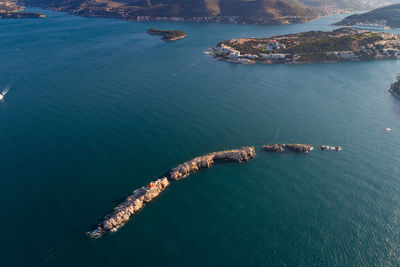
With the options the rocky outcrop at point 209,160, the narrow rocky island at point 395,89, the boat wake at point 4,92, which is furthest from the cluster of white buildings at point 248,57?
the boat wake at point 4,92

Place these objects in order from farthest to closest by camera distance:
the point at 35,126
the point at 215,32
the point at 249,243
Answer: the point at 215,32 < the point at 35,126 < the point at 249,243

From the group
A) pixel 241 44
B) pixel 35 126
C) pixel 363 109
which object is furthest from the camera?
pixel 241 44

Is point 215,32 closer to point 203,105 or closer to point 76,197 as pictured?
point 203,105

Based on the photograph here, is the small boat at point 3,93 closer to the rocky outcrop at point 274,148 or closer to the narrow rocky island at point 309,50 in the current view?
the rocky outcrop at point 274,148

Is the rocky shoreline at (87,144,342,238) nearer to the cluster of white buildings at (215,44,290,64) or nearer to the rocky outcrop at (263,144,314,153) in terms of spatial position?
the rocky outcrop at (263,144,314,153)

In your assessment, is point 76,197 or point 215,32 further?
point 215,32

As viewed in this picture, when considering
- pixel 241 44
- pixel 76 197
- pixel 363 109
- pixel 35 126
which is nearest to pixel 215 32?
pixel 241 44
